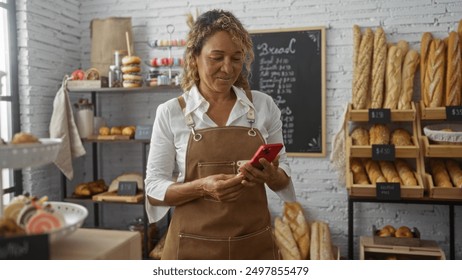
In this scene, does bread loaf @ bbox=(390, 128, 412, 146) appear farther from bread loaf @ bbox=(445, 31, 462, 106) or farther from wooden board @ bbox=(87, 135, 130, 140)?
wooden board @ bbox=(87, 135, 130, 140)

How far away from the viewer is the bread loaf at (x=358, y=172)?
2.17m

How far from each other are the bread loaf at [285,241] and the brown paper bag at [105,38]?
56.4 inches

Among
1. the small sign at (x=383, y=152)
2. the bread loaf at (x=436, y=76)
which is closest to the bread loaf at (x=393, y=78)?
the bread loaf at (x=436, y=76)

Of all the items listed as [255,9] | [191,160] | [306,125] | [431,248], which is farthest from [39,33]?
[431,248]

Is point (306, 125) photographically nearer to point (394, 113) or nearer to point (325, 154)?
point (325, 154)

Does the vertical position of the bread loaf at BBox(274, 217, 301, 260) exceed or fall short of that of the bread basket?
it falls short

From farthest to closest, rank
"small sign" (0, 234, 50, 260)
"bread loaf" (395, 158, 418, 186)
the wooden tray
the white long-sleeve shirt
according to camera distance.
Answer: the wooden tray < "bread loaf" (395, 158, 418, 186) < the white long-sleeve shirt < "small sign" (0, 234, 50, 260)

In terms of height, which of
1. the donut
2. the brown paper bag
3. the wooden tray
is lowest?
the donut

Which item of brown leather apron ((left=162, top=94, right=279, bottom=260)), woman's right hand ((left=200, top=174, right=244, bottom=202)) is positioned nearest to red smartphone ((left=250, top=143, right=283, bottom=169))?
woman's right hand ((left=200, top=174, right=244, bottom=202))

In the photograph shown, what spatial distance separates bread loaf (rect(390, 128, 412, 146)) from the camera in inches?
87.1

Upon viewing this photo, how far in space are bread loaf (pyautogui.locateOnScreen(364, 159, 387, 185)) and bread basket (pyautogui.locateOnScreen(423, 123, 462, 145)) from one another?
299mm

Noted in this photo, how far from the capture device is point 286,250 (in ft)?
7.59

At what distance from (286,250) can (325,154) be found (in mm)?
644

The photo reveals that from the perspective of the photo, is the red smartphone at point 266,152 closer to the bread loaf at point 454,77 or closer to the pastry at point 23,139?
the pastry at point 23,139
